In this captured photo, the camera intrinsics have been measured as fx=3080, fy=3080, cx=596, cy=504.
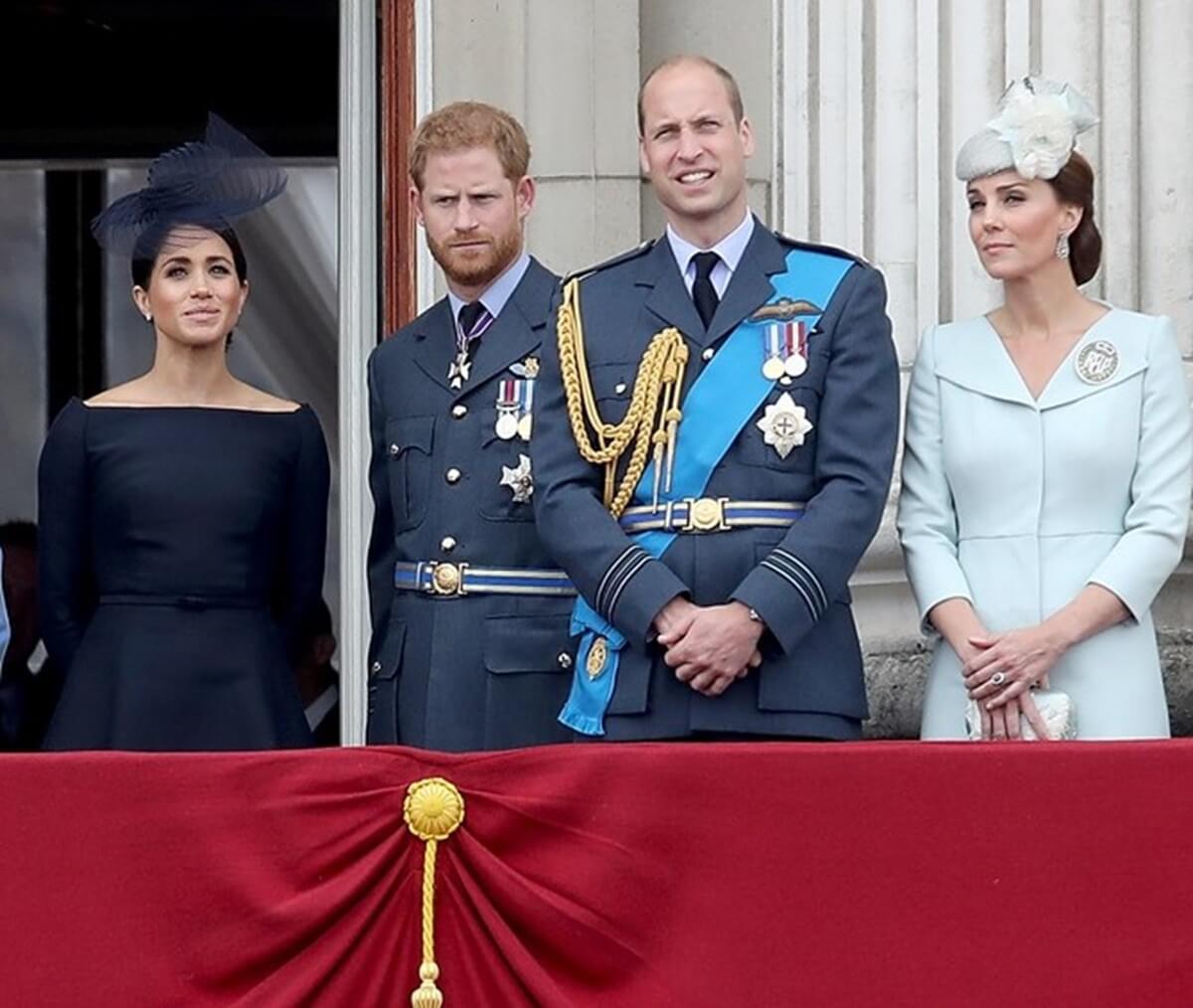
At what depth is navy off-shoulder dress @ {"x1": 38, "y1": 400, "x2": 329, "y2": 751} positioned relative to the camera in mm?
4789

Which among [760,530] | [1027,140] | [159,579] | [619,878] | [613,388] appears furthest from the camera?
[159,579]

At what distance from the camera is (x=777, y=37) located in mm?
5750

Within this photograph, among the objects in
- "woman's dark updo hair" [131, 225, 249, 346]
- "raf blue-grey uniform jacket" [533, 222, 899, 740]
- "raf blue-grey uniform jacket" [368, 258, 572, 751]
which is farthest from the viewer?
"woman's dark updo hair" [131, 225, 249, 346]

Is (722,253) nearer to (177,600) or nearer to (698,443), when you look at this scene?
(698,443)

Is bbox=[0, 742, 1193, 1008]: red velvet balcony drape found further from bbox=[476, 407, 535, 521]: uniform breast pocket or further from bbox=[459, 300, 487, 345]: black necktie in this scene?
bbox=[459, 300, 487, 345]: black necktie

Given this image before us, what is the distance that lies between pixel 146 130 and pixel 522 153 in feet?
13.4

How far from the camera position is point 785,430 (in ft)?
14.0

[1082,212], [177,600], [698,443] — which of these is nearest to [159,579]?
[177,600]

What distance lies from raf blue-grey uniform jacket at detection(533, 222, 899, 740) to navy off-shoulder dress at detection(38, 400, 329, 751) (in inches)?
26.0

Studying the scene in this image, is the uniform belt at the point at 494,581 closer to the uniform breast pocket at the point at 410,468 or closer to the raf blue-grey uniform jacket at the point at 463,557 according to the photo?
the raf blue-grey uniform jacket at the point at 463,557

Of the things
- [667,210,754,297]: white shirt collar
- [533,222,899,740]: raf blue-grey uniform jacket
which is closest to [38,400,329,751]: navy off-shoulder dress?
[533,222,899,740]: raf blue-grey uniform jacket

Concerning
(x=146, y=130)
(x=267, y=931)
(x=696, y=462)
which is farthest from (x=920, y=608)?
(x=146, y=130)

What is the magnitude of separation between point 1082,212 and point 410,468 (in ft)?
3.64

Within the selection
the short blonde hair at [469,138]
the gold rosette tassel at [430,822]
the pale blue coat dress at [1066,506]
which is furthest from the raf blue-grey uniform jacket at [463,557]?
the gold rosette tassel at [430,822]
